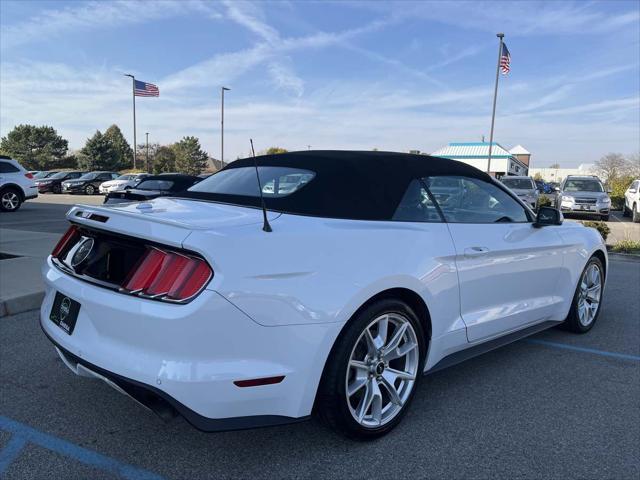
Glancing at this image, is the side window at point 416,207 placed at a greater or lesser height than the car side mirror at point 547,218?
greater

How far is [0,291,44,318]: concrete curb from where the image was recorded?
4.83 meters

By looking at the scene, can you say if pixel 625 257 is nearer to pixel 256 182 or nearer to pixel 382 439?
pixel 382 439

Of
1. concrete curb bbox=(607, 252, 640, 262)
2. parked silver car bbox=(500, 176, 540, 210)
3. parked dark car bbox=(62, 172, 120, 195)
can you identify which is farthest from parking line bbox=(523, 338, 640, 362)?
parked dark car bbox=(62, 172, 120, 195)

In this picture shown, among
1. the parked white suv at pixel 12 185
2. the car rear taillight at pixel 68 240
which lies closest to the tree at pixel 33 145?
the parked white suv at pixel 12 185

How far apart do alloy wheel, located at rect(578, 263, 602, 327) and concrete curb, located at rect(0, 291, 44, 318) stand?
5.27m

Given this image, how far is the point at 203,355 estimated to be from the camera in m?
2.15

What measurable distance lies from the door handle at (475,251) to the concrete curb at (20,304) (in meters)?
4.25

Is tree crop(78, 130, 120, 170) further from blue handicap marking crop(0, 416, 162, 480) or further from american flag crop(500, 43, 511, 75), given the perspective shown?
blue handicap marking crop(0, 416, 162, 480)

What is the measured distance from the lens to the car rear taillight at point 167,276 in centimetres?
218

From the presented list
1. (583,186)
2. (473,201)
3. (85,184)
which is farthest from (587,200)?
(85,184)

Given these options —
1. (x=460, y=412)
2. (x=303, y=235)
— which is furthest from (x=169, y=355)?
(x=460, y=412)

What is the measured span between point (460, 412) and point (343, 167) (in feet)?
5.53

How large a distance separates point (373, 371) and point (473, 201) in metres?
1.58

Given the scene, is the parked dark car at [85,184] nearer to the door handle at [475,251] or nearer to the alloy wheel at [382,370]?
the door handle at [475,251]
